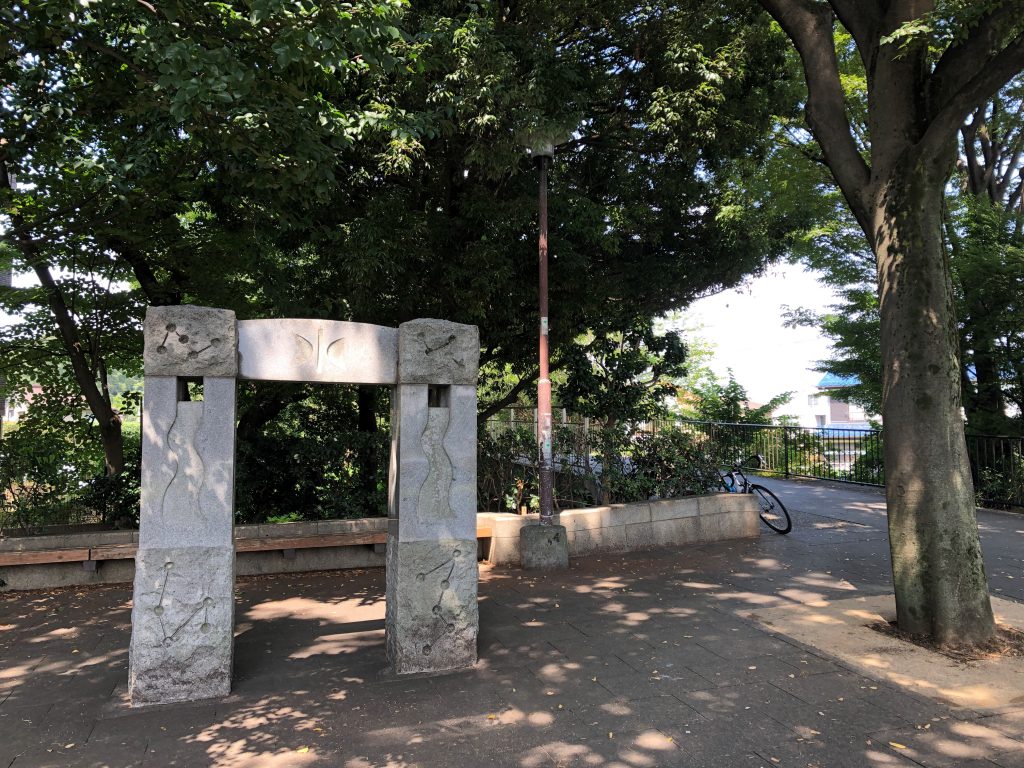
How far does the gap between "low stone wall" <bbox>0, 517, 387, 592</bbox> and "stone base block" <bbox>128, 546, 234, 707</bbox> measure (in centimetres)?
312

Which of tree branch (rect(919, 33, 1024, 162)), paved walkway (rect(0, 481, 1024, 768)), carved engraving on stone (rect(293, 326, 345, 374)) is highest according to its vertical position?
tree branch (rect(919, 33, 1024, 162))

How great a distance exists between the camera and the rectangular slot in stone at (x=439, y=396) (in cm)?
515

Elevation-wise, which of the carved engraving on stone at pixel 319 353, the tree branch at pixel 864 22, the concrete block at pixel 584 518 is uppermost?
the tree branch at pixel 864 22

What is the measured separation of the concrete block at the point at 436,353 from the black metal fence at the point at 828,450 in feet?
15.1

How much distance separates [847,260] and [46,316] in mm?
15433

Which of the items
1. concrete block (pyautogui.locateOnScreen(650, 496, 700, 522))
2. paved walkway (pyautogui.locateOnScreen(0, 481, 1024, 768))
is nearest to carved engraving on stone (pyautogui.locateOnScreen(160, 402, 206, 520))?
paved walkway (pyautogui.locateOnScreen(0, 481, 1024, 768))

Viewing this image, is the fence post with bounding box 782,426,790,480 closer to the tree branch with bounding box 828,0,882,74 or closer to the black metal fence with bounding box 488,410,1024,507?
the black metal fence with bounding box 488,410,1024,507

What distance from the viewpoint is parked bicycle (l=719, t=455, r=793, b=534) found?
383 inches

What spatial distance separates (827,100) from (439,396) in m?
4.54

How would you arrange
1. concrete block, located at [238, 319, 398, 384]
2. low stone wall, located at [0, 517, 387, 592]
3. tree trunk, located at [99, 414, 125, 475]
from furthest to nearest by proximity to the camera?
1. tree trunk, located at [99, 414, 125, 475]
2. low stone wall, located at [0, 517, 387, 592]
3. concrete block, located at [238, 319, 398, 384]

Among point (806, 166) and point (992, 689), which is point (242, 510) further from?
point (806, 166)

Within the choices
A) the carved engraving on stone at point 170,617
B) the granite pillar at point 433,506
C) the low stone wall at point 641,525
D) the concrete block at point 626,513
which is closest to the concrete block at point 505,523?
the low stone wall at point 641,525

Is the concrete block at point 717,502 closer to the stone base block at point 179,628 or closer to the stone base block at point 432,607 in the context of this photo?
the stone base block at point 432,607

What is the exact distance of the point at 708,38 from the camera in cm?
852
